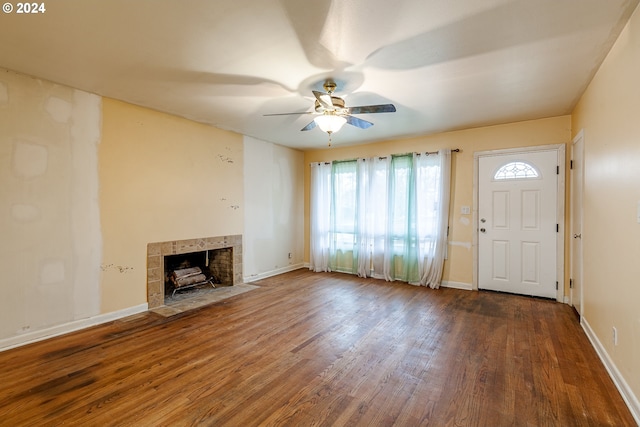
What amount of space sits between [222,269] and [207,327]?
74.0 inches

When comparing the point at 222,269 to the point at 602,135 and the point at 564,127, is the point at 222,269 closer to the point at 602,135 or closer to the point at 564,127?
the point at 602,135

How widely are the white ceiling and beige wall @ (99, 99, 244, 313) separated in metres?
0.40

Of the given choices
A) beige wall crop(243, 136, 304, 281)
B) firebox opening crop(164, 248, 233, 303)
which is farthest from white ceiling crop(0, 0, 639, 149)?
firebox opening crop(164, 248, 233, 303)

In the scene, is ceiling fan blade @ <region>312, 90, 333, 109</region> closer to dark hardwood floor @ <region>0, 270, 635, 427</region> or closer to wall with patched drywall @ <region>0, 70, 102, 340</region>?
dark hardwood floor @ <region>0, 270, 635, 427</region>

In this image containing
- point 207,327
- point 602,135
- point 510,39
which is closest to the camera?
point 510,39

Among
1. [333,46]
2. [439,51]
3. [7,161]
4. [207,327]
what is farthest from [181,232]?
[439,51]

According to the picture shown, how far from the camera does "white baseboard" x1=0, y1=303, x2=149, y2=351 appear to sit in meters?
2.74

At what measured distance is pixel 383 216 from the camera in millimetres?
5348

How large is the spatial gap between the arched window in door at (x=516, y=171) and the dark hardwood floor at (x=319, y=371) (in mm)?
1820

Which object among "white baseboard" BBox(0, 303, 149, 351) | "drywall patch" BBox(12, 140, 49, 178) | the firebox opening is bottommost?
"white baseboard" BBox(0, 303, 149, 351)

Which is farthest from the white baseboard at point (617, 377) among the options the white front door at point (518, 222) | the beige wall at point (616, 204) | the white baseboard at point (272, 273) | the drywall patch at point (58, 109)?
the drywall patch at point (58, 109)

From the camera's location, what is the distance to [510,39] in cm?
220

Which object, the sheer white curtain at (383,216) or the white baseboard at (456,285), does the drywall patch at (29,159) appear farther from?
the white baseboard at (456,285)

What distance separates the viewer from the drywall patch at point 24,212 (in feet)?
9.08
